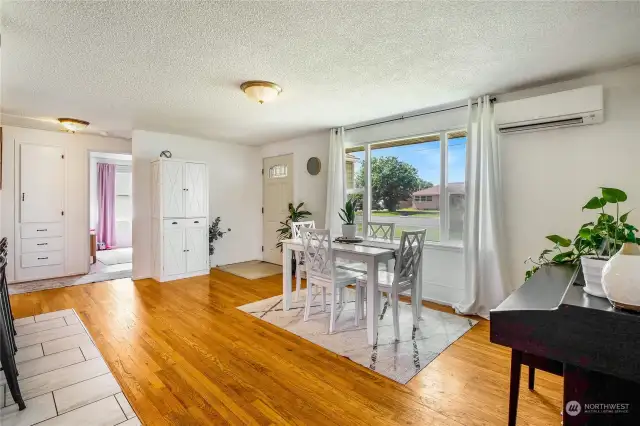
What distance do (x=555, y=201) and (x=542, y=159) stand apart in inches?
16.3

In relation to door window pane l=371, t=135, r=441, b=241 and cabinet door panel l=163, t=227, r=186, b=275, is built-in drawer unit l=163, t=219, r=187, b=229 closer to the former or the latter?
cabinet door panel l=163, t=227, r=186, b=275

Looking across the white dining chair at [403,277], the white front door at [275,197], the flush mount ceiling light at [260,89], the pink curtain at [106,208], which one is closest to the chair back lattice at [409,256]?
the white dining chair at [403,277]

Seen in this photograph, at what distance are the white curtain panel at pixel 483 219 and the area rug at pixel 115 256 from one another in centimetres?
617

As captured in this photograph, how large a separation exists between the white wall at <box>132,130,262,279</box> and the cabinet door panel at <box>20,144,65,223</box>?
50.6 inches

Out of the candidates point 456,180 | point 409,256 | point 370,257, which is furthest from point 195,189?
point 456,180

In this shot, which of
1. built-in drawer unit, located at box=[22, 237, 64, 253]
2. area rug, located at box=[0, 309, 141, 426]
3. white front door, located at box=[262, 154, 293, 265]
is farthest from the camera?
white front door, located at box=[262, 154, 293, 265]

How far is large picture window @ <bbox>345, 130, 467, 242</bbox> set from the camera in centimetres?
362

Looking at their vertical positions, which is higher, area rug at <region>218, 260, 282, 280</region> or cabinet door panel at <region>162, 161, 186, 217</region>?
cabinet door panel at <region>162, 161, 186, 217</region>

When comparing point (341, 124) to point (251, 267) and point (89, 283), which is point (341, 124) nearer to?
point (251, 267)

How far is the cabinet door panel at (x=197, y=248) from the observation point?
192 inches

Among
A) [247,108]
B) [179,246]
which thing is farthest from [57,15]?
[179,246]

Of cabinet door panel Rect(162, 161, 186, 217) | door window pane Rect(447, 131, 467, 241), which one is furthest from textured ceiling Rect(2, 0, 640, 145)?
cabinet door panel Rect(162, 161, 186, 217)

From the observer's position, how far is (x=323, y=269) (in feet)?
9.55

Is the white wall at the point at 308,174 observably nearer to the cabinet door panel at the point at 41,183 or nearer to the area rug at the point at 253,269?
the area rug at the point at 253,269
